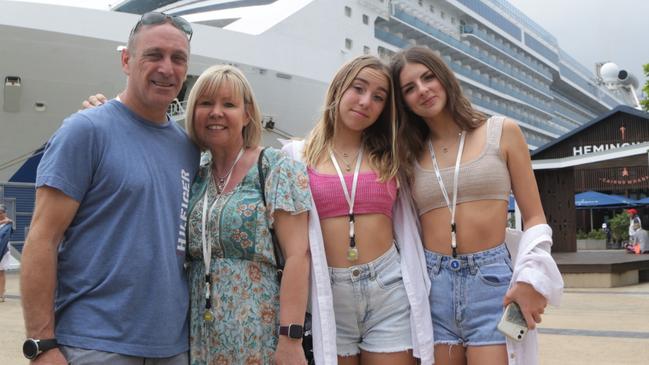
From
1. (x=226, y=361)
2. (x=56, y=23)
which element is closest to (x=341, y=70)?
(x=226, y=361)

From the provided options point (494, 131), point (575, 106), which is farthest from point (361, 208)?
point (575, 106)

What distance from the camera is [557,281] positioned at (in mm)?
Result: 2320

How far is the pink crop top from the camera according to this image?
2.52 metres

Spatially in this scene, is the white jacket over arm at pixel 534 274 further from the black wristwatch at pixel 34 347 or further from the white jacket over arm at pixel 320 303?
the black wristwatch at pixel 34 347

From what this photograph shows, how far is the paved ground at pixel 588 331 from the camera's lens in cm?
487

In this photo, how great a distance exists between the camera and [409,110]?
9.05 feet

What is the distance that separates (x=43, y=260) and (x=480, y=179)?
161cm

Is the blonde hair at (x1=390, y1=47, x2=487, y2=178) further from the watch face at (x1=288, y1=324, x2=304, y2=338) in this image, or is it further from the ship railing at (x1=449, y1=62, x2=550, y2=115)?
the ship railing at (x1=449, y1=62, x2=550, y2=115)

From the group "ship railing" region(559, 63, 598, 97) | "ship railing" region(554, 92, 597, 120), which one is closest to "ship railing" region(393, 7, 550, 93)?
"ship railing" region(554, 92, 597, 120)

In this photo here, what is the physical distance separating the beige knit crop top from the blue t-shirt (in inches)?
41.3

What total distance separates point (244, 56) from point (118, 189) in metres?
13.5

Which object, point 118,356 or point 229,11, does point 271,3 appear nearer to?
point 229,11

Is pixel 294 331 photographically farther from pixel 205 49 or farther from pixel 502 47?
pixel 502 47

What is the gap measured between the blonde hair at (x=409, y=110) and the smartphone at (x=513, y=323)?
0.69m
